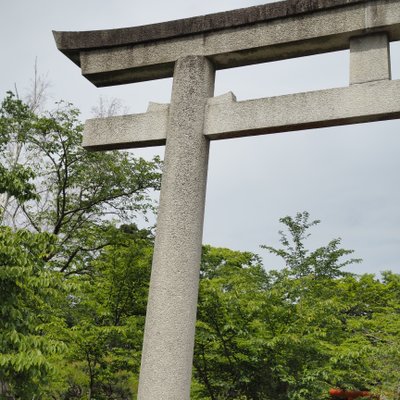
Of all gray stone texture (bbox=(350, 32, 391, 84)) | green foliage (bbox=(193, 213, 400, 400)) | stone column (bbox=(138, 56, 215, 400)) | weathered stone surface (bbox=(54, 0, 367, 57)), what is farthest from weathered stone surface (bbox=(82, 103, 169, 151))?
green foliage (bbox=(193, 213, 400, 400))

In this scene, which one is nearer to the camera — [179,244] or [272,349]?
[179,244]

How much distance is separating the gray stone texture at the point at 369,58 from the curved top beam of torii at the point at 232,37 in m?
0.09

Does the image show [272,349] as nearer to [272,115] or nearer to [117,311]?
[117,311]

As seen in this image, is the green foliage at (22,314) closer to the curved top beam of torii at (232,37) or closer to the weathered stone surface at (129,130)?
the weathered stone surface at (129,130)

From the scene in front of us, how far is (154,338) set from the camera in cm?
436

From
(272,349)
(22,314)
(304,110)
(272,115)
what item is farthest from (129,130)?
(272,349)

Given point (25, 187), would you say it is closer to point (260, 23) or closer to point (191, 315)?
point (191, 315)

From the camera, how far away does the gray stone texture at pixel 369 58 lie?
14.9 ft

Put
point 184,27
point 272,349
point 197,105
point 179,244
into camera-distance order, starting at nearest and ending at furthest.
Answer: point 179,244 < point 197,105 < point 184,27 < point 272,349

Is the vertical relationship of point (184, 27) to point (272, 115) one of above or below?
above

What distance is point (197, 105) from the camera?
A: 4941mm

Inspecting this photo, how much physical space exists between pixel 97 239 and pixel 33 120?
11.7 ft

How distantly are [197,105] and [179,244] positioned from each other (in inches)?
58.4

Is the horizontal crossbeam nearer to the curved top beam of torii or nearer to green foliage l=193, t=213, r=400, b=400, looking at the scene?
the curved top beam of torii
